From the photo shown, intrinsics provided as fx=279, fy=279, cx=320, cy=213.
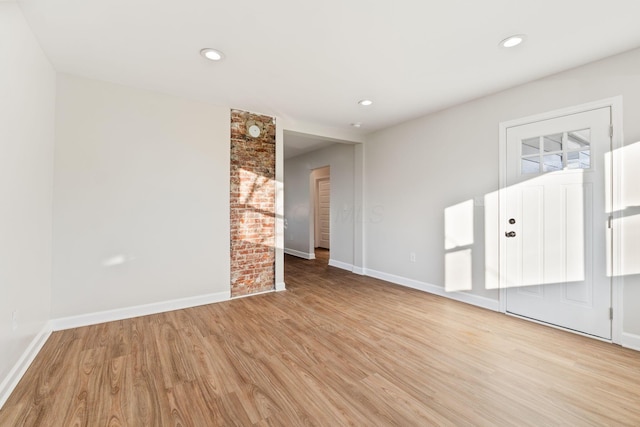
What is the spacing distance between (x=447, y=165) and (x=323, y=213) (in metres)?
4.41

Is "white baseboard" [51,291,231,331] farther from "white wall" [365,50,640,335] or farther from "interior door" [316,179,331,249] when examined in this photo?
"interior door" [316,179,331,249]

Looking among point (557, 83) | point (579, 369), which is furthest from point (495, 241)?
point (557, 83)

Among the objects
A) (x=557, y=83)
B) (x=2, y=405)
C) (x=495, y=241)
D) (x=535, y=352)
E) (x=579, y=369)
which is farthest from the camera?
(x=495, y=241)

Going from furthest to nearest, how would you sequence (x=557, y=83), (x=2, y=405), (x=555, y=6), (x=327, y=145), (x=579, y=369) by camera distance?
(x=327, y=145)
(x=557, y=83)
(x=579, y=369)
(x=555, y=6)
(x=2, y=405)

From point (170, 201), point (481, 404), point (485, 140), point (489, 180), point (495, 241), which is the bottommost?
point (481, 404)

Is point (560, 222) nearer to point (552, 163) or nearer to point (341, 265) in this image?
point (552, 163)

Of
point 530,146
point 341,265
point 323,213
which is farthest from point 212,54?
point 323,213

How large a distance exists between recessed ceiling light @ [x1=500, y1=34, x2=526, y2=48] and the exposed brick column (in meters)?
2.79

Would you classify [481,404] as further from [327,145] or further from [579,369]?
[327,145]

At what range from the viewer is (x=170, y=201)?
3.27 m

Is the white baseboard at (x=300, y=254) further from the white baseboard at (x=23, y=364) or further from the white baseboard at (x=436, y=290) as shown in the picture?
the white baseboard at (x=23, y=364)

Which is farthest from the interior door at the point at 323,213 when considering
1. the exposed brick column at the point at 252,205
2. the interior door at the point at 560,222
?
the interior door at the point at 560,222

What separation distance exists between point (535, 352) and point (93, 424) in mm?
3097

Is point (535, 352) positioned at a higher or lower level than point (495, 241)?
lower
